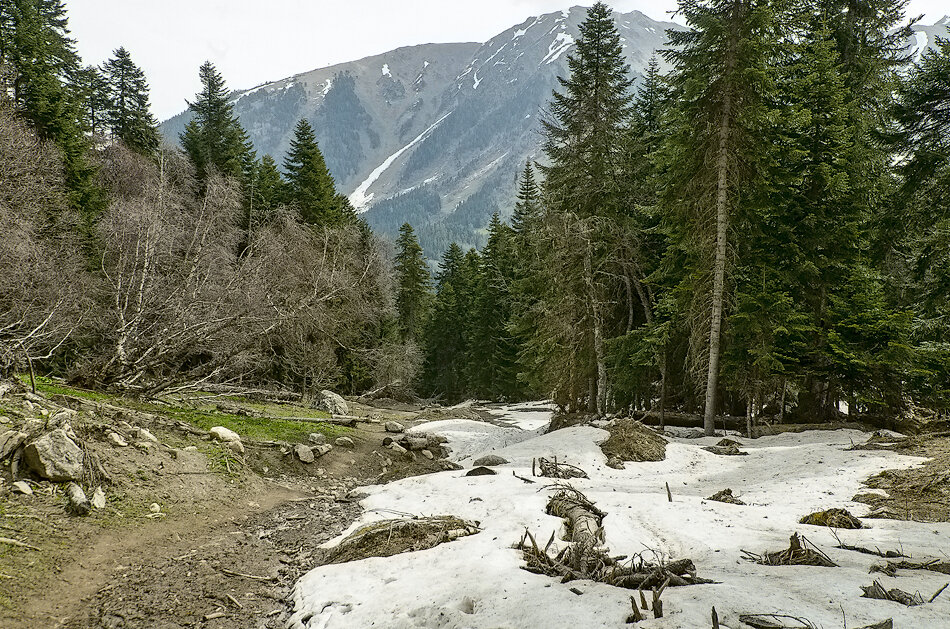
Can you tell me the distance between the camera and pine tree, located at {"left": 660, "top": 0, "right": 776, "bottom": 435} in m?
13.8

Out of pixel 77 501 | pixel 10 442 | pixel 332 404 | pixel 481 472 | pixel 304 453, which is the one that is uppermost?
pixel 10 442

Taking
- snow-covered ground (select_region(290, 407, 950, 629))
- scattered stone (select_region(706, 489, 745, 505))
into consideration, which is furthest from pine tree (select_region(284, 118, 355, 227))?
scattered stone (select_region(706, 489, 745, 505))

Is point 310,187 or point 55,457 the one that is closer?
point 55,457

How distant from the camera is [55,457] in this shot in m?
5.98

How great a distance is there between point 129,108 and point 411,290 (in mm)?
26661

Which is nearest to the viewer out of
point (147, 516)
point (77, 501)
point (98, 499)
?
point (77, 501)

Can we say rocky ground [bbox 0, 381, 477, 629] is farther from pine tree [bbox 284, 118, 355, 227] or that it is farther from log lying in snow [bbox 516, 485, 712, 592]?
pine tree [bbox 284, 118, 355, 227]

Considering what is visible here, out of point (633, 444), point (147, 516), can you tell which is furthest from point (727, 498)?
point (147, 516)

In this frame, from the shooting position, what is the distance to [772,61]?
1520cm

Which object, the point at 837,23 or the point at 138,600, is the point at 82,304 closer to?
the point at 138,600

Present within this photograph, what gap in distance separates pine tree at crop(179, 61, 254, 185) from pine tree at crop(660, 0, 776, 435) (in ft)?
96.3

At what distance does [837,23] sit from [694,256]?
9.96 meters

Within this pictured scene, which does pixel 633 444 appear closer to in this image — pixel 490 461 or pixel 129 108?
pixel 490 461

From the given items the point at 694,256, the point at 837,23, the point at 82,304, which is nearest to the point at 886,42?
the point at 837,23
